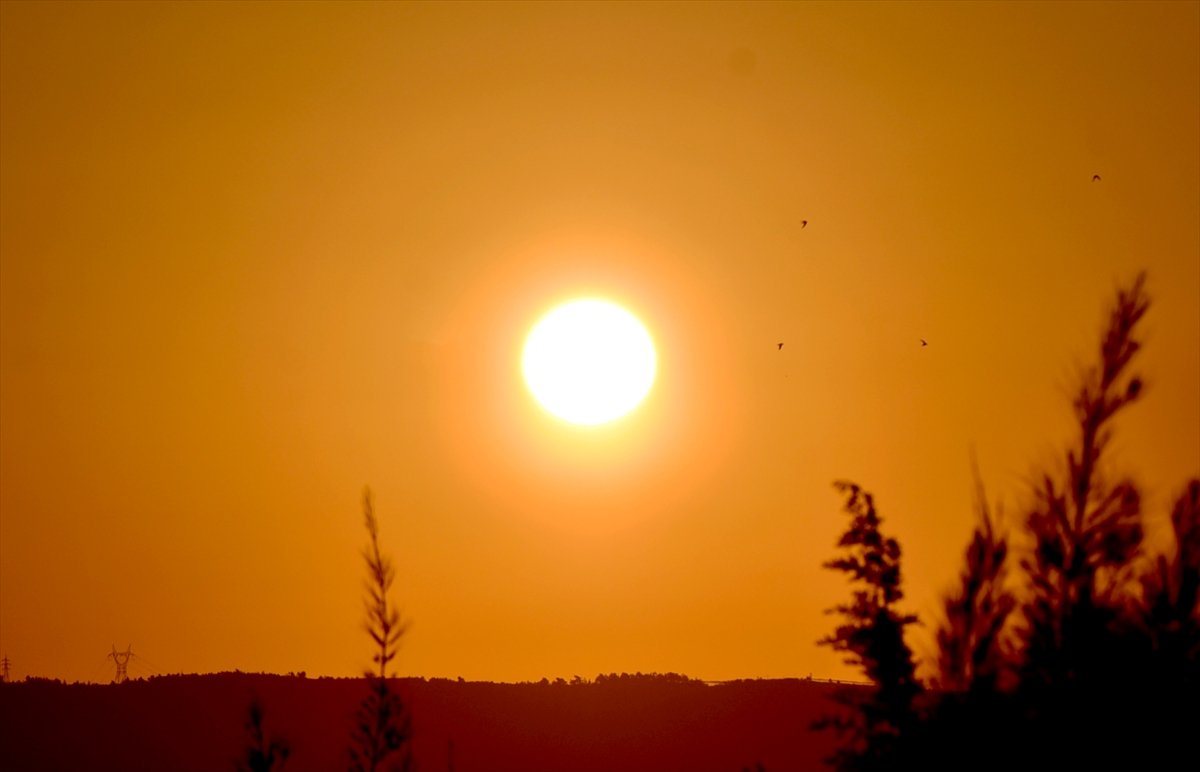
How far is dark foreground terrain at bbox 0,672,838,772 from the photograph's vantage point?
131 meters

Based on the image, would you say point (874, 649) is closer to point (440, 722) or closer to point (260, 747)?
point (260, 747)

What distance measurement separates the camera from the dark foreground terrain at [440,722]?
13138 centimetres

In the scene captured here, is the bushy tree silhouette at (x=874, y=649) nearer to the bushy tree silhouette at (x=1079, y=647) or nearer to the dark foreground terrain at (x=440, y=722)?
the bushy tree silhouette at (x=1079, y=647)

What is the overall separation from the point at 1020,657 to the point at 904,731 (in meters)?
1.98

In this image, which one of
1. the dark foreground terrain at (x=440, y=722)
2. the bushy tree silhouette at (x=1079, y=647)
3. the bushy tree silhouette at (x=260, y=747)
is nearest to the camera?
the bushy tree silhouette at (x=1079, y=647)

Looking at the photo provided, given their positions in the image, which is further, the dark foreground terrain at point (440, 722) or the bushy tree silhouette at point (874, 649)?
the dark foreground terrain at point (440, 722)

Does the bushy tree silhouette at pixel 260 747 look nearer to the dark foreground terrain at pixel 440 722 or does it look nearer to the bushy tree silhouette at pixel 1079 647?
the bushy tree silhouette at pixel 1079 647

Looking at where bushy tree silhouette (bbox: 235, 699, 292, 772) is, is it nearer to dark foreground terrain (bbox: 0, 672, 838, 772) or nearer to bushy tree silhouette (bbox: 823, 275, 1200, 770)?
bushy tree silhouette (bbox: 823, 275, 1200, 770)

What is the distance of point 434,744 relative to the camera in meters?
139

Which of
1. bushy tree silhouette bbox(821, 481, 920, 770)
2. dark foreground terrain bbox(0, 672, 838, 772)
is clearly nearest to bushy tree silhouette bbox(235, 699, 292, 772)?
bushy tree silhouette bbox(821, 481, 920, 770)

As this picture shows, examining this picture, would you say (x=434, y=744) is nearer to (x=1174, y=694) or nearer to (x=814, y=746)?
(x=814, y=746)

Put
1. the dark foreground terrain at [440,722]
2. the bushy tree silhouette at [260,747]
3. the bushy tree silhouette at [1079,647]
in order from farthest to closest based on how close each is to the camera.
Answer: the dark foreground terrain at [440,722] → the bushy tree silhouette at [260,747] → the bushy tree silhouette at [1079,647]

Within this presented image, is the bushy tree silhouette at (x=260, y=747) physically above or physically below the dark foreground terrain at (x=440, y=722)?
below

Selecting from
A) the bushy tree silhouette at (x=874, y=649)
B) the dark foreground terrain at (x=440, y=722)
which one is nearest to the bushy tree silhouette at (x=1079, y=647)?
the bushy tree silhouette at (x=874, y=649)
